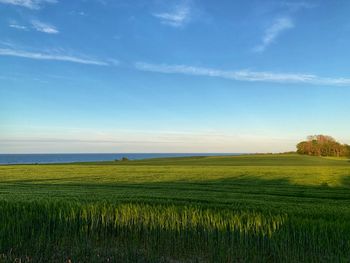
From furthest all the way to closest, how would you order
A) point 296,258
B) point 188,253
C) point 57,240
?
1. point 57,240
2. point 188,253
3. point 296,258

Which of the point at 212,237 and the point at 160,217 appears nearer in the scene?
the point at 212,237

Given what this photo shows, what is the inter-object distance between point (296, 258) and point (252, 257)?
0.76 metres

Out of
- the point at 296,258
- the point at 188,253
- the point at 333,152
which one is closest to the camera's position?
the point at 296,258

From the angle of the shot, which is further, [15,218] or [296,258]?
[15,218]

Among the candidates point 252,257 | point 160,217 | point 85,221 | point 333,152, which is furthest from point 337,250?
point 333,152

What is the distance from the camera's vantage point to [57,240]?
7.52 m

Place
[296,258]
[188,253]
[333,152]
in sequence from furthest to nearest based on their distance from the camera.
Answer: [333,152] → [188,253] → [296,258]

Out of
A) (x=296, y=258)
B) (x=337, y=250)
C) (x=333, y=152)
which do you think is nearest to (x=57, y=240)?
(x=296, y=258)

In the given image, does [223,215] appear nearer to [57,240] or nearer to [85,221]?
[85,221]

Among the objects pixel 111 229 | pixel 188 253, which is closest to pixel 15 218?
pixel 111 229

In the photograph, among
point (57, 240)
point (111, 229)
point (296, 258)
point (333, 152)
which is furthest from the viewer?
Result: point (333, 152)

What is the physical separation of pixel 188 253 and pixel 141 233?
1352 mm

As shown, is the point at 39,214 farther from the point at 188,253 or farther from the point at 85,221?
the point at 188,253

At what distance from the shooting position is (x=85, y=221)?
823 centimetres
